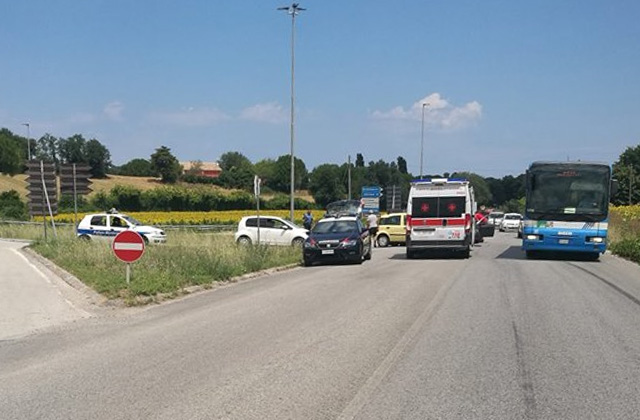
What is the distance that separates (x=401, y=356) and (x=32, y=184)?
2491 cm

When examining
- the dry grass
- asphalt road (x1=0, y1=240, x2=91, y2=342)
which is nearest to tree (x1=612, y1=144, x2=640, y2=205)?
the dry grass

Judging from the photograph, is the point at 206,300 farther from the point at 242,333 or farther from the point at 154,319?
the point at 242,333

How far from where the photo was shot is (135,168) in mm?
145875

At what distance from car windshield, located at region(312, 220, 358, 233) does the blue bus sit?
6.03 metres

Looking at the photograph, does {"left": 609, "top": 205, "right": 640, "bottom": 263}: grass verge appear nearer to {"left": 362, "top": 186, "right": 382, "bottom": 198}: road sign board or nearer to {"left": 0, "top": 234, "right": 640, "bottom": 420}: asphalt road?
{"left": 0, "top": 234, "right": 640, "bottom": 420}: asphalt road

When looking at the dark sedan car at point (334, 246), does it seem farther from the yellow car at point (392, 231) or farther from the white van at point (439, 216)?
the yellow car at point (392, 231)

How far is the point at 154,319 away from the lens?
35.8 feet

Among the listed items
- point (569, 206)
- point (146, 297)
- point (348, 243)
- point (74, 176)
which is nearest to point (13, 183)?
point (74, 176)

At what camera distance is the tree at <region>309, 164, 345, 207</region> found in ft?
332

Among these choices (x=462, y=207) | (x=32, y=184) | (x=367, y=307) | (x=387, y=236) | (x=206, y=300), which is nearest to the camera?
(x=367, y=307)

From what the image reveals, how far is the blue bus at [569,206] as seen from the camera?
2220 centimetres

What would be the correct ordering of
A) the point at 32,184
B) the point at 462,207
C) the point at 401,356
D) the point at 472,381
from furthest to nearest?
the point at 32,184 → the point at 462,207 → the point at 401,356 → the point at 472,381

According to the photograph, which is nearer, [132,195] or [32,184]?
[32,184]

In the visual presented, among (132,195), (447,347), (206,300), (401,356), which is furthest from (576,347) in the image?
(132,195)
